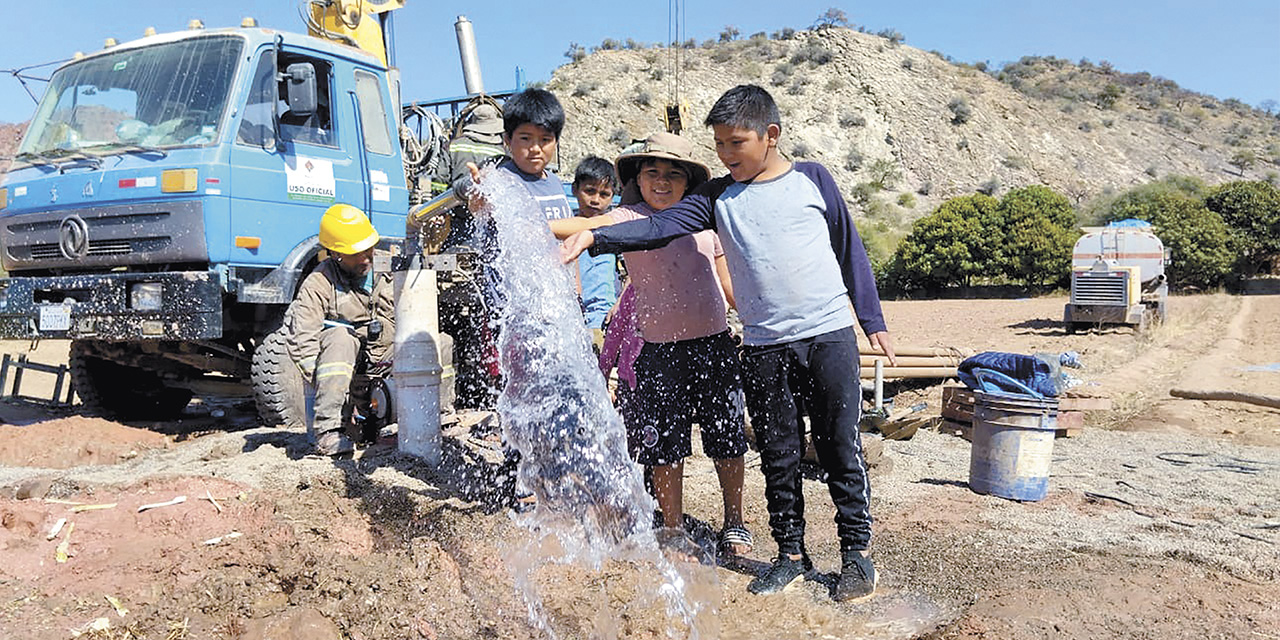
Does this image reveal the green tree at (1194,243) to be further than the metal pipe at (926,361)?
Yes

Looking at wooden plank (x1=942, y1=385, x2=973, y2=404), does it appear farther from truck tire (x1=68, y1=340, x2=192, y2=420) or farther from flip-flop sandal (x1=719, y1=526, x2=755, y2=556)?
truck tire (x1=68, y1=340, x2=192, y2=420)

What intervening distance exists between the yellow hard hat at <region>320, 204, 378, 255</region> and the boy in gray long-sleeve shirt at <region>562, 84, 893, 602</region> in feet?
7.37

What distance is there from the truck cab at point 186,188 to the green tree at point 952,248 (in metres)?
23.0

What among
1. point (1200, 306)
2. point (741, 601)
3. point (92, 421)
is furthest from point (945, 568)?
point (1200, 306)

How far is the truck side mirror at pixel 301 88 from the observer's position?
6.02 metres

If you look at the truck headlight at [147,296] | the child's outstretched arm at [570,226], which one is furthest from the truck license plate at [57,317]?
the child's outstretched arm at [570,226]

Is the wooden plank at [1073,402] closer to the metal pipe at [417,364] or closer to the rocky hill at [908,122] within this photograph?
the metal pipe at [417,364]

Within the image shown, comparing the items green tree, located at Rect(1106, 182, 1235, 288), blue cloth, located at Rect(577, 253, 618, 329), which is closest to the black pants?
blue cloth, located at Rect(577, 253, 618, 329)

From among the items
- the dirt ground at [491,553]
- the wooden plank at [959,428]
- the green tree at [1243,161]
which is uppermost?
the green tree at [1243,161]

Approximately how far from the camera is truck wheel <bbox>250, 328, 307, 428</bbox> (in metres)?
6.12

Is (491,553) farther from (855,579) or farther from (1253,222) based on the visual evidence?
(1253,222)

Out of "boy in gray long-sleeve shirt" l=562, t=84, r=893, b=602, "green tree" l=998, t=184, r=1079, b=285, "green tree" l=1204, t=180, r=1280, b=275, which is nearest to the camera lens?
"boy in gray long-sleeve shirt" l=562, t=84, r=893, b=602

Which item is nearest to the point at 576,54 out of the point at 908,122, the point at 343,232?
the point at 908,122

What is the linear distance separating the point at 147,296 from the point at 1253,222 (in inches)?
1133
